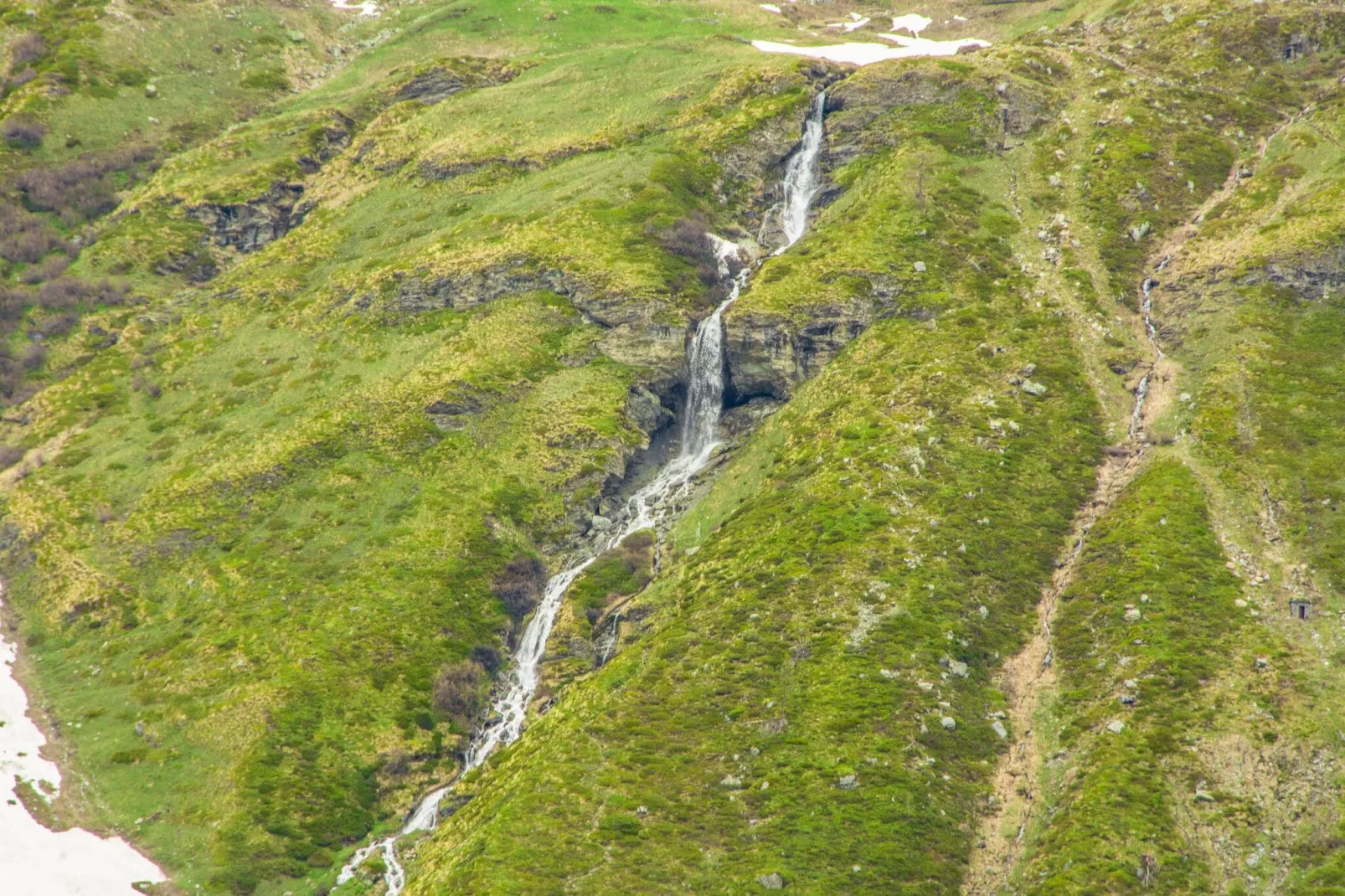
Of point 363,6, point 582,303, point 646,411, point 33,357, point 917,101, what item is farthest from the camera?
point 363,6

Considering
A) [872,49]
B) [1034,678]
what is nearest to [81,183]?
[872,49]

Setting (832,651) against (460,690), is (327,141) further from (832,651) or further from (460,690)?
(832,651)

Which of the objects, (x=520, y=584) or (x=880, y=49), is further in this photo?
(x=880, y=49)

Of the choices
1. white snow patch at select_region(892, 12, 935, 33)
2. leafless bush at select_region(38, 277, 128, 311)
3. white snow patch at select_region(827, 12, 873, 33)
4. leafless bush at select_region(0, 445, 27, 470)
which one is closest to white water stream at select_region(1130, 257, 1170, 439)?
white snow patch at select_region(892, 12, 935, 33)

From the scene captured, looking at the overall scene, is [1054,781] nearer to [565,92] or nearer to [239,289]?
[239,289]

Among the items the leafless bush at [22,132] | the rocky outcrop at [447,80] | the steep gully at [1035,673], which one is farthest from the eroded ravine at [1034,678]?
the leafless bush at [22,132]

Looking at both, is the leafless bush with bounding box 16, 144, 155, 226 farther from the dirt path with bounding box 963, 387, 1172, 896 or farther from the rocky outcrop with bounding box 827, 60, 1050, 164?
the dirt path with bounding box 963, 387, 1172, 896
